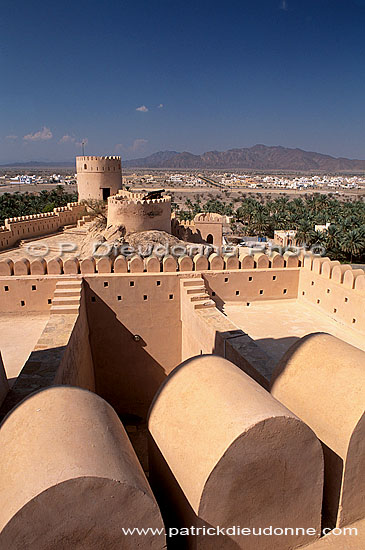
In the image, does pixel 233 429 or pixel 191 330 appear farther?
pixel 191 330

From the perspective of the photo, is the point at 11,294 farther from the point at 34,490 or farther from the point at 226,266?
the point at 34,490

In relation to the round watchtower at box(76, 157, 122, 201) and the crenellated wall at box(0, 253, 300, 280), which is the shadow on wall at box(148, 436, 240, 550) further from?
the round watchtower at box(76, 157, 122, 201)

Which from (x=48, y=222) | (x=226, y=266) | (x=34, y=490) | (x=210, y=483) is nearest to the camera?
(x=34, y=490)

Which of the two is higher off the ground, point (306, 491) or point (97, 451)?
point (97, 451)

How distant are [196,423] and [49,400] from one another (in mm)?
1106

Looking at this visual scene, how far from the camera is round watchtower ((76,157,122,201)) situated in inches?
1111

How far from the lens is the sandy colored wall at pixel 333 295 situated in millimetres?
7961

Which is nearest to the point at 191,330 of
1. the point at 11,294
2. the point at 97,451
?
the point at 11,294

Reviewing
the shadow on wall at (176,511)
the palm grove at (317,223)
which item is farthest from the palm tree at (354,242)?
the shadow on wall at (176,511)

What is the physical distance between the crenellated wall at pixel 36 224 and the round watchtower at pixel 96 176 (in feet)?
5.54

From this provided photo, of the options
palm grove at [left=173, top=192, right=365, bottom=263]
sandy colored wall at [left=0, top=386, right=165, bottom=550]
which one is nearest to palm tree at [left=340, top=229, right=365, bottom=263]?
palm grove at [left=173, top=192, right=365, bottom=263]

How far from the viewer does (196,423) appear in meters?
2.91

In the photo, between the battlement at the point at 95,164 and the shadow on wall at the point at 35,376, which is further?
the battlement at the point at 95,164

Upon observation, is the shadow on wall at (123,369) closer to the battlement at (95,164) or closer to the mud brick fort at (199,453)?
the mud brick fort at (199,453)
